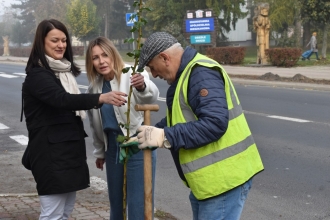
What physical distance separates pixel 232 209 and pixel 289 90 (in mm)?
14849

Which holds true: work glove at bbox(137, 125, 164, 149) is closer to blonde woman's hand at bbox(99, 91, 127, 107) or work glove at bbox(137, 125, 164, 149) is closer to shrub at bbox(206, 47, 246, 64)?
blonde woman's hand at bbox(99, 91, 127, 107)

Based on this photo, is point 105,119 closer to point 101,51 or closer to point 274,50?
point 101,51

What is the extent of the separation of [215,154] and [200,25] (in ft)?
99.2

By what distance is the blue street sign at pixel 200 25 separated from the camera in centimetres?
3216

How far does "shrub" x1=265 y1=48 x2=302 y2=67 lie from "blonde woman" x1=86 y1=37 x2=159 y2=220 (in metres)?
22.8

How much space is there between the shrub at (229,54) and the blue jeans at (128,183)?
25.7 meters

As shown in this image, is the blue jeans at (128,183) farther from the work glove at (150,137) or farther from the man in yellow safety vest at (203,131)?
the work glove at (150,137)

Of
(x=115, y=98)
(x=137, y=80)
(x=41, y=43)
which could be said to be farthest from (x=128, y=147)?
(x=41, y=43)

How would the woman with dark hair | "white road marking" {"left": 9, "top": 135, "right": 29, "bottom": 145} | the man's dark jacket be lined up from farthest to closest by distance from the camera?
"white road marking" {"left": 9, "top": 135, "right": 29, "bottom": 145}
the woman with dark hair
the man's dark jacket

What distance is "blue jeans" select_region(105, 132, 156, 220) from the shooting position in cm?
386

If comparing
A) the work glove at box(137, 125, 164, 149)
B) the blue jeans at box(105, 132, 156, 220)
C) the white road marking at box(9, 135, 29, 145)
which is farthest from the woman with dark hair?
the white road marking at box(9, 135, 29, 145)

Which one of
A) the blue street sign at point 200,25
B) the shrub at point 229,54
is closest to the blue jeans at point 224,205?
the shrub at point 229,54

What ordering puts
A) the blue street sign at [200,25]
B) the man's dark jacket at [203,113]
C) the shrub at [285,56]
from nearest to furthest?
the man's dark jacket at [203,113], the shrub at [285,56], the blue street sign at [200,25]

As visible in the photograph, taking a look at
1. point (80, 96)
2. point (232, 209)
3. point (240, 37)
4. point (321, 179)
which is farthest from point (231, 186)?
point (240, 37)
